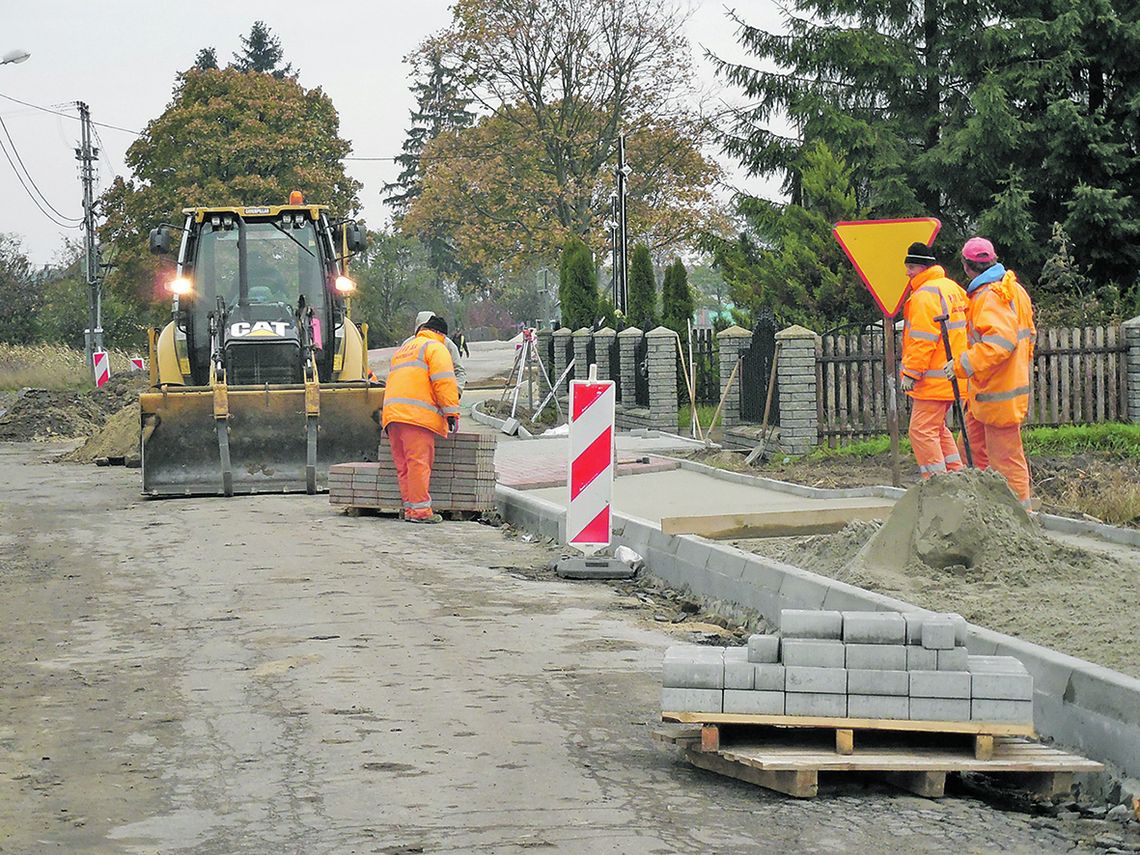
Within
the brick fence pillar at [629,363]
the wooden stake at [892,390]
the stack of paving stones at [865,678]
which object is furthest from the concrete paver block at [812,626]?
the brick fence pillar at [629,363]

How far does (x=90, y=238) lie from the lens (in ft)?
176

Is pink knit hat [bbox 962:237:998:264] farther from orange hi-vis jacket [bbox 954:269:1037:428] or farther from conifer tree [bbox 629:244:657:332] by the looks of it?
conifer tree [bbox 629:244:657:332]

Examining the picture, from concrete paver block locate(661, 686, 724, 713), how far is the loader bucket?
1135cm

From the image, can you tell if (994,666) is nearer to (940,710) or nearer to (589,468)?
(940,710)

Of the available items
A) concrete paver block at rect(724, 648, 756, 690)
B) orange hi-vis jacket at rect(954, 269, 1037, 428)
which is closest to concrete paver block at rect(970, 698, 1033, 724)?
concrete paver block at rect(724, 648, 756, 690)

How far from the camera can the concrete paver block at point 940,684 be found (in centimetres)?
564

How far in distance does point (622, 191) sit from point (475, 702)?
3143 cm

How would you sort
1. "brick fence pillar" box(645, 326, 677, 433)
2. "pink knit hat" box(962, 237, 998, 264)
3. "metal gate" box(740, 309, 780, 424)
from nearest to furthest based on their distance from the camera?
"pink knit hat" box(962, 237, 998, 264)
"metal gate" box(740, 309, 780, 424)
"brick fence pillar" box(645, 326, 677, 433)

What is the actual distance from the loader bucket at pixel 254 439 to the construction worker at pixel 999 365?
24.2 feet

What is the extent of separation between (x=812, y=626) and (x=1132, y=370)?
15.0 m

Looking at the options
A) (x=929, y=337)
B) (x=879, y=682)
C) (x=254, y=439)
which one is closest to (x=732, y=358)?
(x=254, y=439)

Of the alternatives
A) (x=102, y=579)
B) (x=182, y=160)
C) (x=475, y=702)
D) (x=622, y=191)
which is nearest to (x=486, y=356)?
(x=182, y=160)

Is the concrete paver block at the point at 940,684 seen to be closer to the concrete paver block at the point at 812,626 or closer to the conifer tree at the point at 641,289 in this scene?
the concrete paver block at the point at 812,626

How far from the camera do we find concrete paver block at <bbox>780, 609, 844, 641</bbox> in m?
5.89
